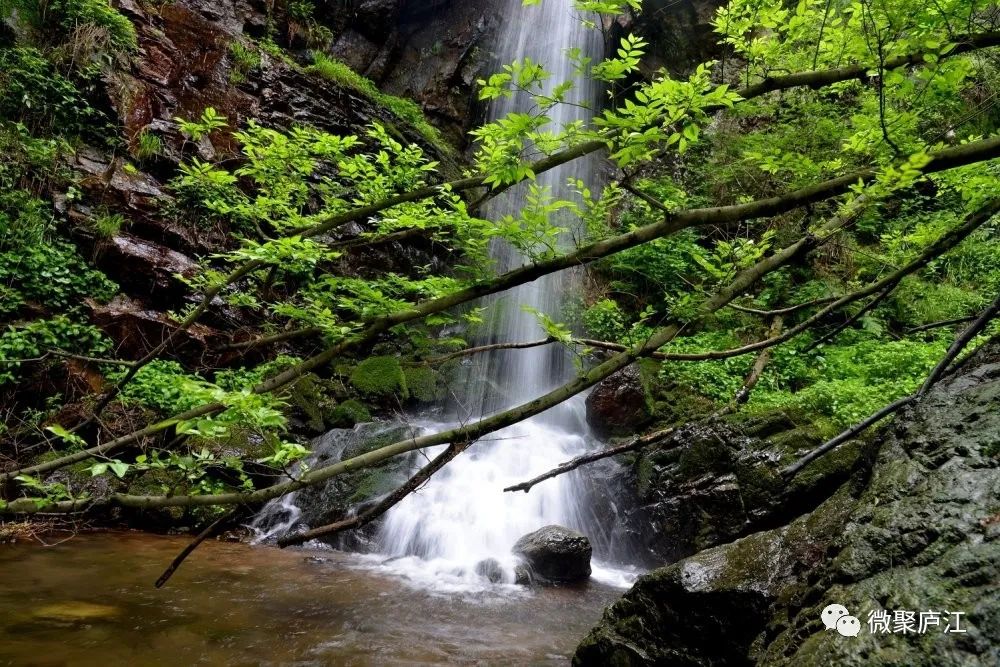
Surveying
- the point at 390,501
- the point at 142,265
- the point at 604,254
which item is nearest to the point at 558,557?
the point at 390,501

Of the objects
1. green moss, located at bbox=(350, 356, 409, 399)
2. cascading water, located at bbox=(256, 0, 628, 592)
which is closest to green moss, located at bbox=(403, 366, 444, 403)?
green moss, located at bbox=(350, 356, 409, 399)

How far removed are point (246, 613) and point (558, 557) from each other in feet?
11.6

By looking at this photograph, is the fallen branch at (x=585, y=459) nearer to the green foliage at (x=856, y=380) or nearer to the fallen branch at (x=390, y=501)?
the fallen branch at (x=390, y=501)

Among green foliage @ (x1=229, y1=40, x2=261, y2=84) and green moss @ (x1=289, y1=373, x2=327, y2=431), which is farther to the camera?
green foliage @ (x1=229, y1=40, x2=261, y2=84)

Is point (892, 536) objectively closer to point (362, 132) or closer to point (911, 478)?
point (911, 478)

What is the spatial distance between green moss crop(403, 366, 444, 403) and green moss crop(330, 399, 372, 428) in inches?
54.9

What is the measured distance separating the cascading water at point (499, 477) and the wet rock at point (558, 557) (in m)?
0.30

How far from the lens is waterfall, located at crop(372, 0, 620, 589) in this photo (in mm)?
6988

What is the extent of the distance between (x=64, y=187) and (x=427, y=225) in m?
8.12

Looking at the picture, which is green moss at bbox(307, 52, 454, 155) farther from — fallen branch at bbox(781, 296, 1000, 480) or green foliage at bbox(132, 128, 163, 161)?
fallen branch at bbox(781, 296, 1000, 480)

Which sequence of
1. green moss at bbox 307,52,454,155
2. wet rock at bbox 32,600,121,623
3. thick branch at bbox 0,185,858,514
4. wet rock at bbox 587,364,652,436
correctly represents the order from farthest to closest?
1. green moss at bbox 307,52,454,155
2. wet rock at bbox 587,364,652,436
3. wet rock at bbox 32,600,121,623
4. thick branch at bbox 0,185,858,514

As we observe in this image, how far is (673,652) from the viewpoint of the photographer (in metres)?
3.02

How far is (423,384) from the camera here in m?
11.2

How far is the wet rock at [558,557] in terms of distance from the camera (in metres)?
6.29
